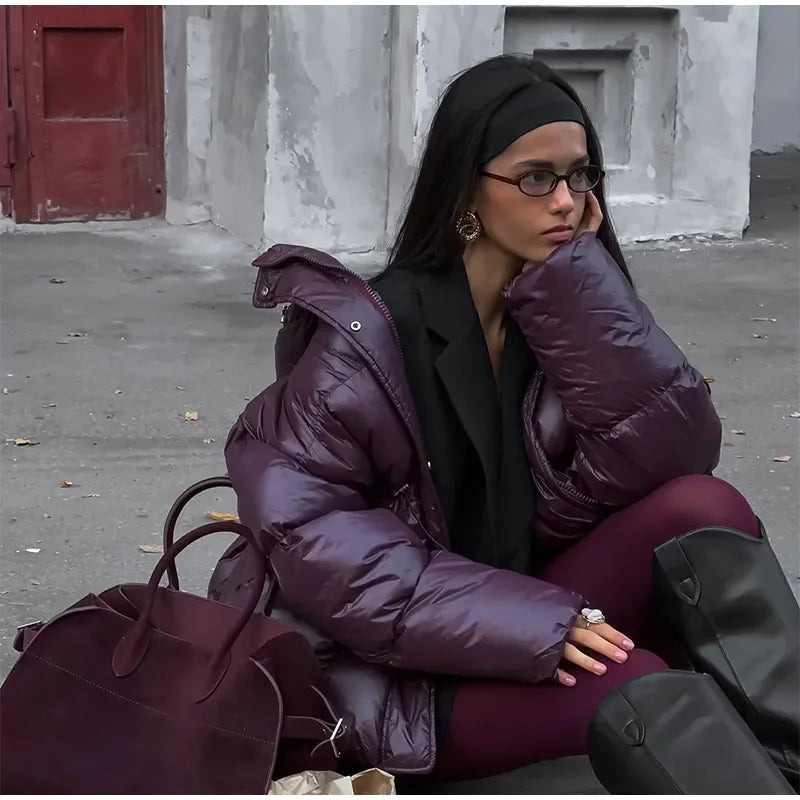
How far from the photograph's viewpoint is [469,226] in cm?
242

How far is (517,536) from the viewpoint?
7.95 feet

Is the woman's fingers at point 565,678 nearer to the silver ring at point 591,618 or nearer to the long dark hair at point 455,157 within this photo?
the silver ring at point 591,618

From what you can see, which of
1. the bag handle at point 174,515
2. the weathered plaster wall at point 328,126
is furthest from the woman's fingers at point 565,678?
the weathered plaster wall at point 328,126

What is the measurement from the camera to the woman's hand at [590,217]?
2.46m

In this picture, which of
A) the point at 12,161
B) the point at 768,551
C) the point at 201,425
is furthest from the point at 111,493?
the point at 12,161

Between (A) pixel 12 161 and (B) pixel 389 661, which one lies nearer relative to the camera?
(B) pixel 389 661

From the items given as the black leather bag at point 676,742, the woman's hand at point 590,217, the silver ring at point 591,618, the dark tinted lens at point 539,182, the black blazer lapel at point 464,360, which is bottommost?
the black leather bag at point 676,742

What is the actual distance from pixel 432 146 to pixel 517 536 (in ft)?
2.24

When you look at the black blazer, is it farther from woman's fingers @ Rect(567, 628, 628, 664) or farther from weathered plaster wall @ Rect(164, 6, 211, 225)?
weathered plaster wall @ Rect(164, 6, 211, 225)

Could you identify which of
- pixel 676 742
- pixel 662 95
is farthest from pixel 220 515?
pixel 662 95

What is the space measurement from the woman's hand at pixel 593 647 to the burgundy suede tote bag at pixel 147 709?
1.23ft

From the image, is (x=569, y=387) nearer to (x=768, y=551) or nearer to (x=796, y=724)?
(x=768, y=551)

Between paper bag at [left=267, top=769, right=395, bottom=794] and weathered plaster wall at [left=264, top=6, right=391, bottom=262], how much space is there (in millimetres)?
4819

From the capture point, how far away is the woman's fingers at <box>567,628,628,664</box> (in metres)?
2.13
